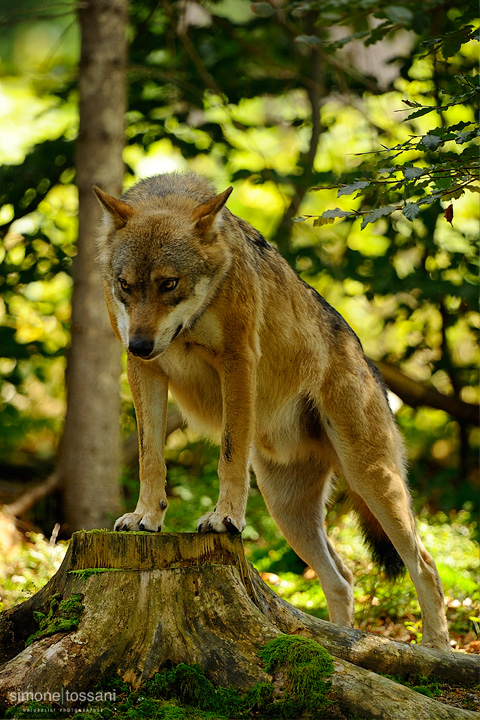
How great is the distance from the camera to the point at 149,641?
3654mm

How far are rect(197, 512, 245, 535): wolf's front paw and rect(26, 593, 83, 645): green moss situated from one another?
86 cm

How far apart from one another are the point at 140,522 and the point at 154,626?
925mm

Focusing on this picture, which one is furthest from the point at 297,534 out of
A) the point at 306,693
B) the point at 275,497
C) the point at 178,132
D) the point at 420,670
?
the point at 178,132

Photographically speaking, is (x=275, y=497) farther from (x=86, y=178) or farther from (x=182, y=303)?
(x=86, y=178)

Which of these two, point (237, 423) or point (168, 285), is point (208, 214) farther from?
point (237, 423)

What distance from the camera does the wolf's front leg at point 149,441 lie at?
15.0 feet

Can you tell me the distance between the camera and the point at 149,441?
477 centimetres

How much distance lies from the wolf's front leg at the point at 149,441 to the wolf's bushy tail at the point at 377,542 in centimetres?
189

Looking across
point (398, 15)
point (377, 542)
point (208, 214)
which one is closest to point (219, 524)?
point (208, 214)

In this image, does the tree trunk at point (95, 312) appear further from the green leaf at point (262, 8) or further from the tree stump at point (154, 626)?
the tree stump at point (154, 626)

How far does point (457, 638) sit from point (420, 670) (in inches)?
67.8

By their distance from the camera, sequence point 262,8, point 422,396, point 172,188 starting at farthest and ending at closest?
point 422,396 < point 262,8 < point 172,188

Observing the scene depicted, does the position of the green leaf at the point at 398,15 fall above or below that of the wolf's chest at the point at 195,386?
above

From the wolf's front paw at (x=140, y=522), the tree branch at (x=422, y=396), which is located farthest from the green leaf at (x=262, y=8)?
the tree branch at (x=422, y=396)
